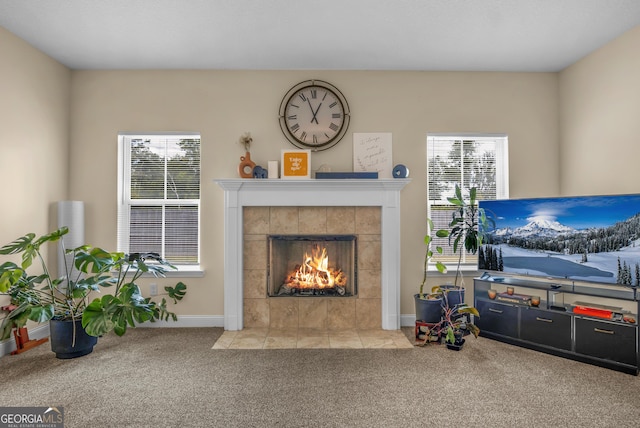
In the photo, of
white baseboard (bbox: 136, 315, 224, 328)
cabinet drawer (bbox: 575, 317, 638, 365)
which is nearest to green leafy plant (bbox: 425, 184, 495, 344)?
cabinet drawer (bbox: 575, 317, 638, 365)

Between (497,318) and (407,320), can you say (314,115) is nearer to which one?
(407,320)

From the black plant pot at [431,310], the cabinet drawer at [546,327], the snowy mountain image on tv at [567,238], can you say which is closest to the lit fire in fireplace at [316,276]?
the black plant pot at [431,310]

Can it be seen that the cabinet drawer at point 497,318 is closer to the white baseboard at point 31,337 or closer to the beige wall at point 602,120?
the beige wall at point 602,120

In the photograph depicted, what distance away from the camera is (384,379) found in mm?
2387

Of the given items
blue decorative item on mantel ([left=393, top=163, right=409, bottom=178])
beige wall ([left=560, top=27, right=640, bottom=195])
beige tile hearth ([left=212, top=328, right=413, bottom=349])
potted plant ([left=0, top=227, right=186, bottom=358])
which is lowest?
beige tile hearth ([left=212, top=328, right=413, bottom=349])

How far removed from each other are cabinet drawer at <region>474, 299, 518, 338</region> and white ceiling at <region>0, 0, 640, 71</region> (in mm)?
2272

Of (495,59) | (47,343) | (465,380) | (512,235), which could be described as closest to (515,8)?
(495,59)

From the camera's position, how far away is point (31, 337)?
123 inches

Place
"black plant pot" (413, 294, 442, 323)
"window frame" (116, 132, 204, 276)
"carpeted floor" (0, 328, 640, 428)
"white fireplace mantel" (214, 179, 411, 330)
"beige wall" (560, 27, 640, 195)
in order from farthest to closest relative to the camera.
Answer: "window frame" (116, 132, 204, 276) < "white fireplace mantel" (214, 179, 411, 330) < "black plant pot" (413, 294, 442, 323) < "beige wall" (560, 27, 640, 195) < "carpeted floor" (0, 328, 640, 428)

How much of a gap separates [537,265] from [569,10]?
197 cm

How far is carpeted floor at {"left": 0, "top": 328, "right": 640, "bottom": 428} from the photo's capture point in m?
1.93

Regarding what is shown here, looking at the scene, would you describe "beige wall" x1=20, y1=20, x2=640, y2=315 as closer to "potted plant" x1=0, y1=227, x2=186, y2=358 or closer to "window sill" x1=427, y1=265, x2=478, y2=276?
"window sill" x1=427, y1=265, x2=478, y2=276

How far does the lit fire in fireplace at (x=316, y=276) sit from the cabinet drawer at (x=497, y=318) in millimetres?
1285

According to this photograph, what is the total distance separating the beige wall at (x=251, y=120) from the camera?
3592mm
